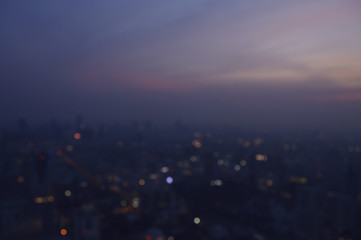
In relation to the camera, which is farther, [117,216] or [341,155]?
[341,155]

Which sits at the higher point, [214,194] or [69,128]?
[69,128]

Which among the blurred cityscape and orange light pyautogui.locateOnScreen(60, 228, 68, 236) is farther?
the blurred cityscape

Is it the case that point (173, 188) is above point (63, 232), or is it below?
below

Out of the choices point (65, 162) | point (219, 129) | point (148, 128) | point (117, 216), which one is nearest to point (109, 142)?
point (148, 128)

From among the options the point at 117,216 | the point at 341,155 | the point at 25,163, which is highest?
the point at 25,163

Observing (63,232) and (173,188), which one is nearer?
(63,232)

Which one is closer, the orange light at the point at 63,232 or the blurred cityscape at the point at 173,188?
the orange light at the point at 63,232

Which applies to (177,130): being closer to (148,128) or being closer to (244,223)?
(148,128)

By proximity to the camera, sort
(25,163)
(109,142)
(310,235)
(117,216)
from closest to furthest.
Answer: (310,235), (117,216), (25,163), (109,142)
